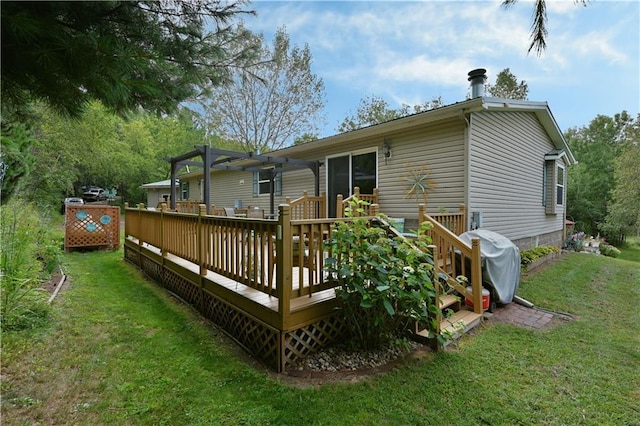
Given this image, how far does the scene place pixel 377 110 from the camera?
22.8 meters

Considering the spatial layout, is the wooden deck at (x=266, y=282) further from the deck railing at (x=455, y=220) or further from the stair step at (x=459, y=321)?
the deck railing at (x=455, y=220)

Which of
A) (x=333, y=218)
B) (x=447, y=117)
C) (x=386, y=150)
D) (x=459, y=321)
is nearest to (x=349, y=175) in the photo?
(x=386, y=150)

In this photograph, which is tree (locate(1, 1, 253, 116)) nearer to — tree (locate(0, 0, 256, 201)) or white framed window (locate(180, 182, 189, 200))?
tree (locate(0, 0, 256, 201))

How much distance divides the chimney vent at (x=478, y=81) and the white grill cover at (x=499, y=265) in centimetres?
380

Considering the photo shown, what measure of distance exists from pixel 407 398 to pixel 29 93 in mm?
3436

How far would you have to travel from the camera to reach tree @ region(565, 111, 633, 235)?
2497cm

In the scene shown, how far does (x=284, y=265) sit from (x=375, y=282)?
0.90m

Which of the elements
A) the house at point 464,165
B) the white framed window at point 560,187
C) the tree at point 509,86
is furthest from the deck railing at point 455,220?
the tree at point 509,86

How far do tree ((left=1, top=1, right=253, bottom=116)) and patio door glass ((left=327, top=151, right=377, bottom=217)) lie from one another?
5.51m

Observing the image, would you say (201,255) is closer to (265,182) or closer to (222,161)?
(222,161)

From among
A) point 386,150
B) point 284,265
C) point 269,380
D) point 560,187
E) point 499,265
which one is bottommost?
point 269,380

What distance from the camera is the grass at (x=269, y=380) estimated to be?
2.28 meters

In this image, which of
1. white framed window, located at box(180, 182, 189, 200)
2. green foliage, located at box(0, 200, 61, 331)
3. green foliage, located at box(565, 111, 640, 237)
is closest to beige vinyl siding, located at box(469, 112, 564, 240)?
green foliage, located at box(0, 200, 61, 331)

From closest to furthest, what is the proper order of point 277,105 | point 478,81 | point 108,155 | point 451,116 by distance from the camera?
1. point 451,116
2. point 478,81
3. point 108,155
4. point 277,105
